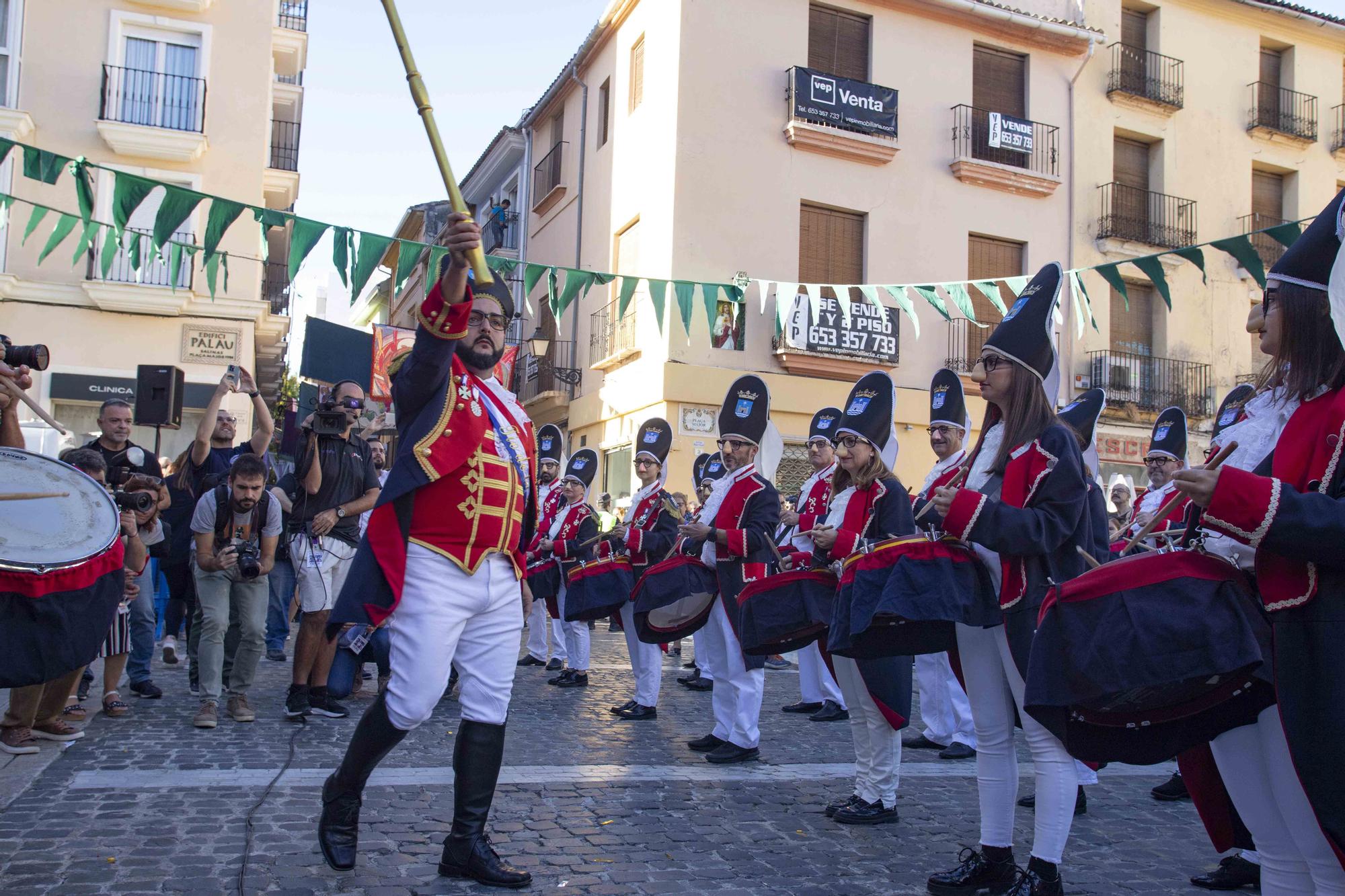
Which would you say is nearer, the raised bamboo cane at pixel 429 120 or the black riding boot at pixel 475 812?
the raised bamboo cane at pixel 429 120

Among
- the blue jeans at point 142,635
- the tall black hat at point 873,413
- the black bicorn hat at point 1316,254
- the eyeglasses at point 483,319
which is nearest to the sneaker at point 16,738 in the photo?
the blue jeans at point 142,635

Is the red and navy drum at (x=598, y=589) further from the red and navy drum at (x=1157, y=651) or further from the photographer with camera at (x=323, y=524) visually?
the red and navy drum at (x=1157, y=651)

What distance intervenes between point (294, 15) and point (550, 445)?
19.3 meters

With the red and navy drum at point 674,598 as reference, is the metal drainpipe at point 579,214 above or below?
above

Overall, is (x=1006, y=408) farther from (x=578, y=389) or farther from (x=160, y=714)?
(x=578, y=389)

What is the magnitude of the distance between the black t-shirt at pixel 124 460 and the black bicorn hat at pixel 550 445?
4.17 meters

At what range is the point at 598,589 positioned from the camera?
8.67 meters

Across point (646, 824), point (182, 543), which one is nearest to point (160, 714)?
point (182, 543)

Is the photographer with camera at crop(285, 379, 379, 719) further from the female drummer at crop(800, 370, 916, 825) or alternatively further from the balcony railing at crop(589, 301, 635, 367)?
the balcony railing at crop(589, 301, 635, 367)

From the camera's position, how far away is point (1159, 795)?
19.9ft

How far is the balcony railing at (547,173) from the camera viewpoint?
85.7 ft

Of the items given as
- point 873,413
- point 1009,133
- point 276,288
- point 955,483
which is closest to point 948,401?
point 873,413

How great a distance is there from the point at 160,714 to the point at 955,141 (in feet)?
63.3

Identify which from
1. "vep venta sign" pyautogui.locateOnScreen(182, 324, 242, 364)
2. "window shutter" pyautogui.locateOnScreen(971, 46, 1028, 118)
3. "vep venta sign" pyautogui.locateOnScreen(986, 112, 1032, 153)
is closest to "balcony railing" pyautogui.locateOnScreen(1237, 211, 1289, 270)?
"vep venta sign" pyautogui.locateOnScreen(986, 112, 1032, 153)
